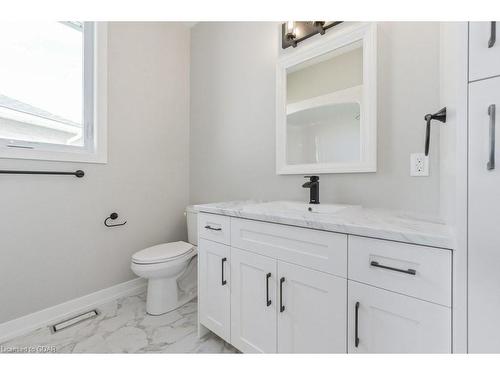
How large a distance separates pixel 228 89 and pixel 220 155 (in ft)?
1.90

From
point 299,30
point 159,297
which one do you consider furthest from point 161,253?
point 299,30

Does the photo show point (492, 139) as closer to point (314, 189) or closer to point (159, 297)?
point (314, 189)

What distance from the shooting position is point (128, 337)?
1.41 meters

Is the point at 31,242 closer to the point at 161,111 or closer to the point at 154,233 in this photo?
the point at 154,233

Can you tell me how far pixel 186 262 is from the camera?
175 cm

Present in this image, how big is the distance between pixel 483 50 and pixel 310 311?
40.5 inches

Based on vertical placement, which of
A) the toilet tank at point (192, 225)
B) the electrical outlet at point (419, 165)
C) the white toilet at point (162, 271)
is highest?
the electrical outlet at point (419, 165)

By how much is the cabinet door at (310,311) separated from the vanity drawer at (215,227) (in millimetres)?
362

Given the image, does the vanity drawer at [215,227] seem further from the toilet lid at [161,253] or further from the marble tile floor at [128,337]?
the marble tile floor at [128,337]

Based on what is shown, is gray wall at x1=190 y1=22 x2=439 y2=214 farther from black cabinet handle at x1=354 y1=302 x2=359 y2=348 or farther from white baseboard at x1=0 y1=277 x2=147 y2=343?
white baseboard at x1=0 y1=277 x2=147 y2=343

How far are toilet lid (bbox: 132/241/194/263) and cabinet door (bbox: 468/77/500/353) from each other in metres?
1.58

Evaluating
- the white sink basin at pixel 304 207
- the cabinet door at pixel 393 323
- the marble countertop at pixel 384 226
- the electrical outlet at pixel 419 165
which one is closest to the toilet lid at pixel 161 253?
the white sink basin at pixel 304 207

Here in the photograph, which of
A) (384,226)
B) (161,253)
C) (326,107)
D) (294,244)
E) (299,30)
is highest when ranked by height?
(299,30)

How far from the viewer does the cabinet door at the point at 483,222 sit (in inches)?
23.7
